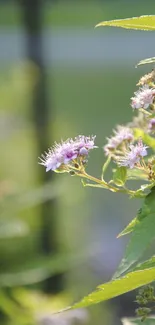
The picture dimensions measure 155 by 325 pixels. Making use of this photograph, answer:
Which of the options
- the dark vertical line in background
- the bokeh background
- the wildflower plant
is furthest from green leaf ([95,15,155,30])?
the dark vertical line in background

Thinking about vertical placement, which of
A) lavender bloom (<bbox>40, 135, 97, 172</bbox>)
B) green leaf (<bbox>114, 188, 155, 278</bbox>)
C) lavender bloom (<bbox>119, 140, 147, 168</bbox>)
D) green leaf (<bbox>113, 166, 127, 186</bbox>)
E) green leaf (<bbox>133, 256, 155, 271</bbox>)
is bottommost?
A: green leaf (<bbox>133, 256, 155, 271</bbox>)

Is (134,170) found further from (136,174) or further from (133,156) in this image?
(133,156)

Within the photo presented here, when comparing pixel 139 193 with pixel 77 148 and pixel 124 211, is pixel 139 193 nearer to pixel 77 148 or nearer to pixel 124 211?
pixel 77 148

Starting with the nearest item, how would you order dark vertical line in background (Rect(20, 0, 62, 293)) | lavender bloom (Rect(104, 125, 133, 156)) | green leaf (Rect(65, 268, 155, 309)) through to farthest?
green leaf (Rect(65, 268, 155, 309)), lavender bloom (Rect(104, 125, 133, 156)), dark vertical line in background (Rect(20, 0, 62, 293))

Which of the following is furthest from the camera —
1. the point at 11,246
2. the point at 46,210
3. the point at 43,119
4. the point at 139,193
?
the point at 43,119

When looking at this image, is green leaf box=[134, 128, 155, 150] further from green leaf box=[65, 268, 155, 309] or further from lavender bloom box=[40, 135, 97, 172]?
green leaf box=[65, 268, 155, 309]

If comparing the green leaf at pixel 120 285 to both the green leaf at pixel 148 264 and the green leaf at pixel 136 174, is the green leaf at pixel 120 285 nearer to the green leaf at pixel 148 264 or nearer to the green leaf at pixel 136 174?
the green leaf at pixel 148 264

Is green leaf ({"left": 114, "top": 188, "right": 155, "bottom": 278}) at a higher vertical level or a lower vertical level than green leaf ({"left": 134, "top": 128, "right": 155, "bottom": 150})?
lower

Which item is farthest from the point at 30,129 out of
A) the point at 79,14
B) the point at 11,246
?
the point at 79,14
